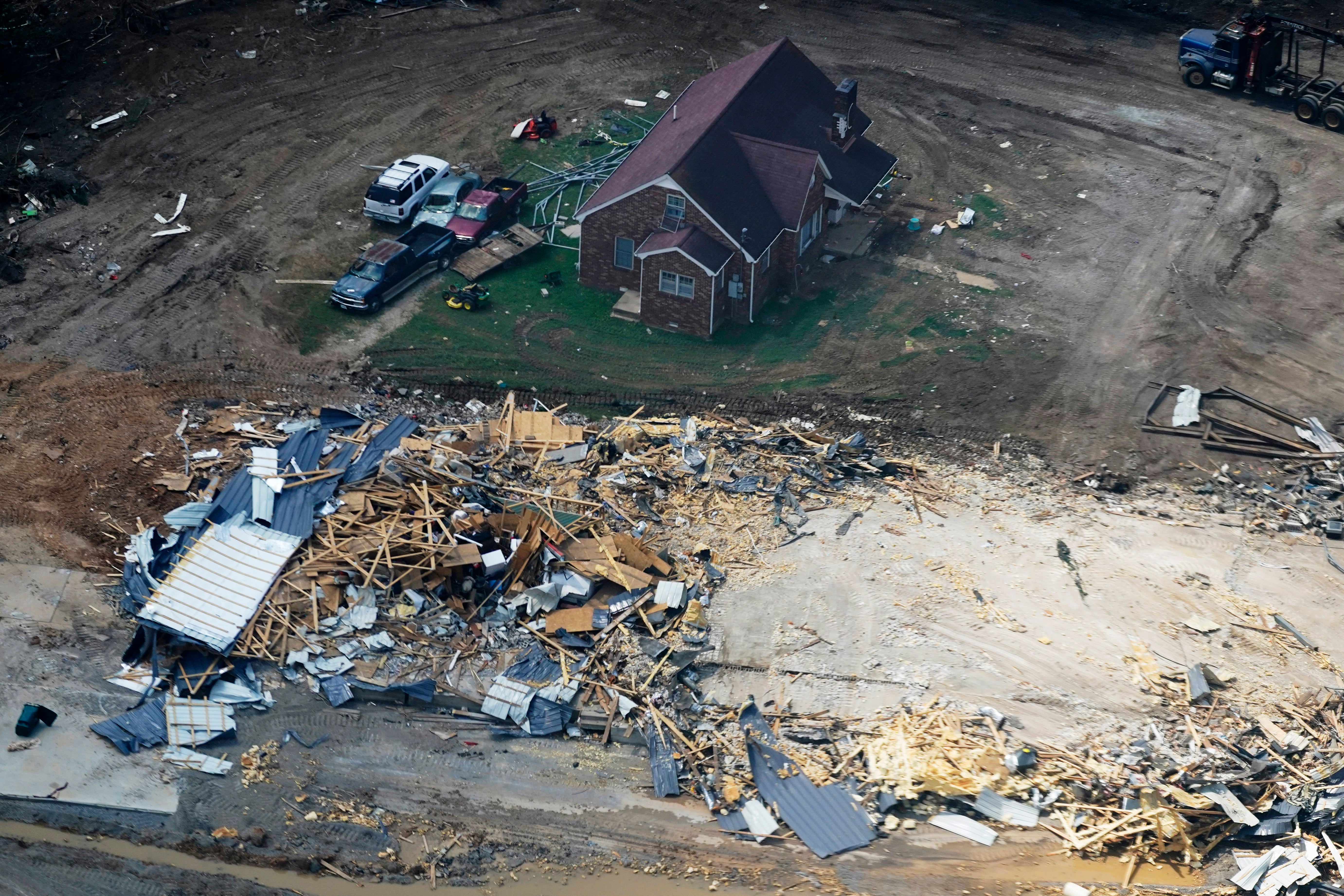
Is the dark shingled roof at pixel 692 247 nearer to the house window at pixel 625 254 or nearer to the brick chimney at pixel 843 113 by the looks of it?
the house window at pixel 625 254

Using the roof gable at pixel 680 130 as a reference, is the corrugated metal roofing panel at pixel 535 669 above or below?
below

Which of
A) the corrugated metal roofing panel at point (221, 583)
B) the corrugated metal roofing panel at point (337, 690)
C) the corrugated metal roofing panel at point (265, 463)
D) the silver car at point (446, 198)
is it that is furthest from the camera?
the silver car at point (446, 198)

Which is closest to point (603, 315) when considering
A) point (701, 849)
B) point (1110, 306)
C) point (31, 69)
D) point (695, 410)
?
point (695, 410)

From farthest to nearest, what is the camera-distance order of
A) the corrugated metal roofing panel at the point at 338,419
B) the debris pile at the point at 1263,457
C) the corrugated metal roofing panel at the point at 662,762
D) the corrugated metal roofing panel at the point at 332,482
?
the corrugated metal roofing panel at the point at 338,419 < the debris pile at the point at 1263,457 < the corrugated metal roofing panel at the point at 332,482 < the corrugated metal roofing panel at the point at 662,762

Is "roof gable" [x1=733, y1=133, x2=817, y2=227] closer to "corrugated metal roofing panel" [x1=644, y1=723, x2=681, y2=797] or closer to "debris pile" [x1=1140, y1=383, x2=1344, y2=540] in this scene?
"debris pile" [x1=1140, y1=383, x2=1344, y2=540]

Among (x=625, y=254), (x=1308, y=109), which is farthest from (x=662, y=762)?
(x=1308, y=109)

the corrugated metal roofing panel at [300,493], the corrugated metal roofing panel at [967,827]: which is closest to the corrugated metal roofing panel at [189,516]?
the corrugated metal roofing panel at [300,493]
